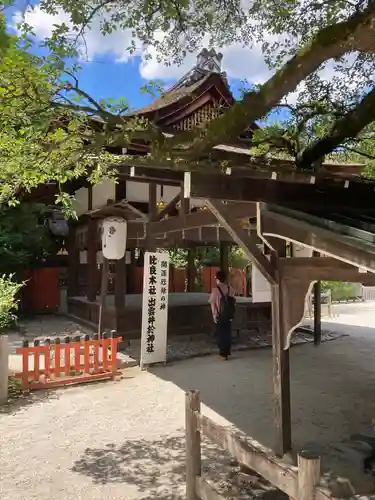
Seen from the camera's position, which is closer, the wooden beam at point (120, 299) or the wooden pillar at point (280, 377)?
the wooden pillar at point (280, 377)

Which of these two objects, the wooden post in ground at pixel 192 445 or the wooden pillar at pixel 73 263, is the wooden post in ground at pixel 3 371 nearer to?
the wooden post in ground at pixel 192 445

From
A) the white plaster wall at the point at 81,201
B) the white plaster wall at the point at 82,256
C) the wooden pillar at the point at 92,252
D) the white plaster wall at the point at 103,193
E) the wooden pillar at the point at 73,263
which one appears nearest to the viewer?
the white plaster wall at the point at 103,193

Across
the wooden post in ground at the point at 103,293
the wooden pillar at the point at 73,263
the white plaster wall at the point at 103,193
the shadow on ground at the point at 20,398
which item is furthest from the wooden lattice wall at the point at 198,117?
the shadow on ground at the point at 20,398

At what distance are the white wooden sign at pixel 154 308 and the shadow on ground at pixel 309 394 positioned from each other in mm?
418

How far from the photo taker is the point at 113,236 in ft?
34.6

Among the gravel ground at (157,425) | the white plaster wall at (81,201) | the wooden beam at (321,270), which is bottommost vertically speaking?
the gravel ground at (157,425)

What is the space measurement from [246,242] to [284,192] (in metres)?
0.77

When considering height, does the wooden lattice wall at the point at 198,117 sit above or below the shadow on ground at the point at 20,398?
above

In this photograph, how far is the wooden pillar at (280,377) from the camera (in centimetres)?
533

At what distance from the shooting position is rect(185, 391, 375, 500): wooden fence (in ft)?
8.63

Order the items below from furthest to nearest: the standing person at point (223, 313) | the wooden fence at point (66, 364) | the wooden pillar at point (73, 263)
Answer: the wooden pillar at point (73, 263) → the standing person at point (223, 313) → the wooden fence at point (66, 364)

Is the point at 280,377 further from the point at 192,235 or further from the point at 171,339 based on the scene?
the point at 171,339

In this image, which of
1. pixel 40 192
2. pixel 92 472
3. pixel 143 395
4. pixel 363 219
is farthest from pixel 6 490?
pixel 40 192

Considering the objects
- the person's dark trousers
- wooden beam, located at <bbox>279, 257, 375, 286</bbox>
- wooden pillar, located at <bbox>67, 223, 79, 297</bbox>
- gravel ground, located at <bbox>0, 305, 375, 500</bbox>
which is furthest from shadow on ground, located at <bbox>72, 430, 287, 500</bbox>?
wooden pillar, located at <bbox>67, 223, 79, 297</bbox>
